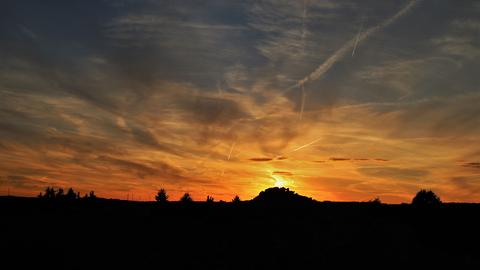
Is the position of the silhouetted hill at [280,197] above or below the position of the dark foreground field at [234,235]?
above

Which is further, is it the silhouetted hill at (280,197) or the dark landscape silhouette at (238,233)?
the silhouetted hill at (280,197)

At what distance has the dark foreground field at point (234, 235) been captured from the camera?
23.6 metres

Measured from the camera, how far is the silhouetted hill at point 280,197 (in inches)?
1159

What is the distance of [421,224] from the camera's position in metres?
28.0

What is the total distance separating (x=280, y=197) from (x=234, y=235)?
503 centimetres

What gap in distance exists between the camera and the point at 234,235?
26.3 meters

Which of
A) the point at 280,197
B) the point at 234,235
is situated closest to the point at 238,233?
the point at 234,235

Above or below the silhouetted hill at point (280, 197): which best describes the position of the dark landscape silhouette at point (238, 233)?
below

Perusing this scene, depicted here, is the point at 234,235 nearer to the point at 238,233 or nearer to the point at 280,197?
the point at 238,233

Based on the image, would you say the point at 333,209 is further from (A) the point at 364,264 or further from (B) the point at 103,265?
(B) the point at 103,265

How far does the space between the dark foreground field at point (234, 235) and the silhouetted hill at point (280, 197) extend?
405mm

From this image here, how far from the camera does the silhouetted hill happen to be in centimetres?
2944

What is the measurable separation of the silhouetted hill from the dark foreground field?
41 centimetres

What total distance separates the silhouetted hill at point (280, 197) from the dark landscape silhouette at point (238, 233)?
7cm
